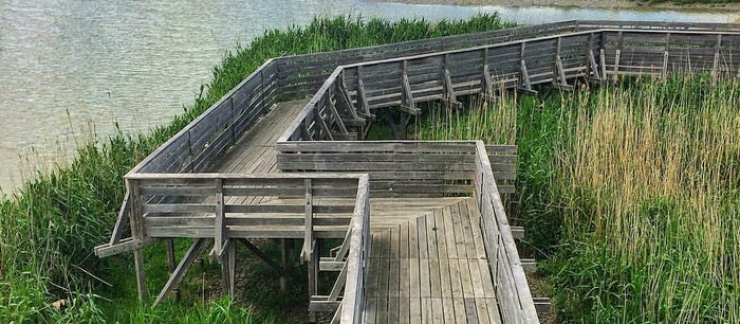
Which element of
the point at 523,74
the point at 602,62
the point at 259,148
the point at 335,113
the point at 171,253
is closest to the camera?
the point at 171,253

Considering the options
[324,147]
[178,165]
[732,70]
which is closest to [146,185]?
[178,165]

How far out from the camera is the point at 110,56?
22703 millimetres

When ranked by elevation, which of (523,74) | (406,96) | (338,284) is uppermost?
(523,74)

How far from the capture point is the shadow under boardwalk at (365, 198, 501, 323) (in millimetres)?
6145

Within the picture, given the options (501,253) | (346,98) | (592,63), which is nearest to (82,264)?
(346,98)

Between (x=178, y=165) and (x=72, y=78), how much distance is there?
500 inches

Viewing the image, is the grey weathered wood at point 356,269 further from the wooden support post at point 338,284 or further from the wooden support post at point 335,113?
the wooden support post at point 335,113

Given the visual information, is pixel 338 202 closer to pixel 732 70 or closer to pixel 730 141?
pixel 730 141

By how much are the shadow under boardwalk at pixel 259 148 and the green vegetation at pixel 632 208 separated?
2.78 metres

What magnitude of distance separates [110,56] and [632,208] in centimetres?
1879

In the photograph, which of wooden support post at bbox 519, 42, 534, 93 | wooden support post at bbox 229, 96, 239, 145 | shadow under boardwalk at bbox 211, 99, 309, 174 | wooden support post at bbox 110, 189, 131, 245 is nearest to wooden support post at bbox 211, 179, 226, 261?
wooden support post at bbox 110, 189, 131, 245

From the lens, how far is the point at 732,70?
15.4m

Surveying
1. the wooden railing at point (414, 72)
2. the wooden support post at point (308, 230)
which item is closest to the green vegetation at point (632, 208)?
the wooden railing at point (414, 72)

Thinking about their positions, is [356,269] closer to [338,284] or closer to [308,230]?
[338,284]
